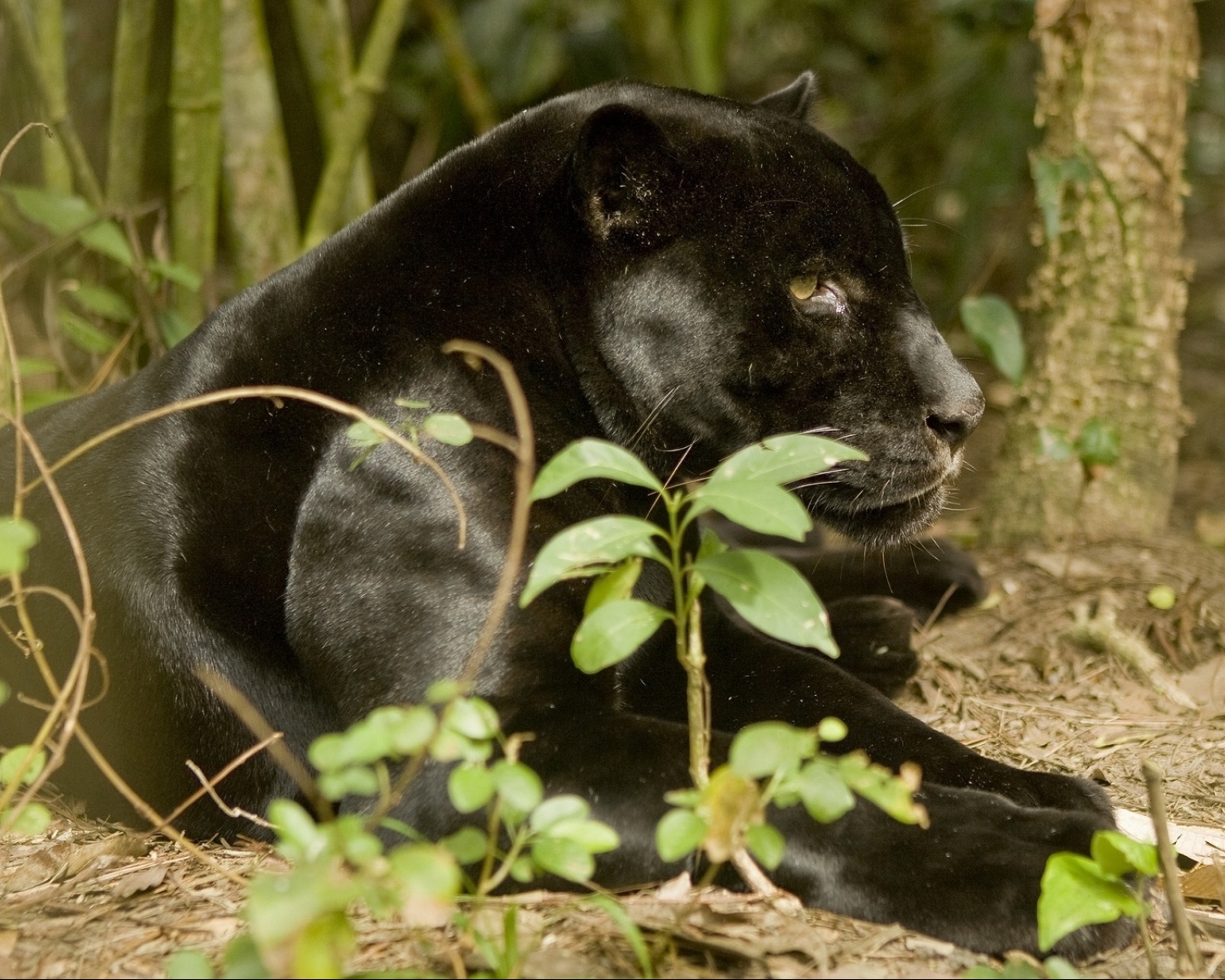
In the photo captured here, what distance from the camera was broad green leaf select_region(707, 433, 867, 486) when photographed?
141 centimetres

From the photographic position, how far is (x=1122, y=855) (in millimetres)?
1403

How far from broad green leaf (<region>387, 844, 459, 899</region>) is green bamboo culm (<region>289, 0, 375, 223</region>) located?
2.63 m

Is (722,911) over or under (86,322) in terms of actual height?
under

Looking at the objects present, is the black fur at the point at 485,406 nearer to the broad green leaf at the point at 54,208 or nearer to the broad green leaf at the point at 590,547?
the broad green leaf at the point at 590,547

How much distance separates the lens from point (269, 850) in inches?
72.1

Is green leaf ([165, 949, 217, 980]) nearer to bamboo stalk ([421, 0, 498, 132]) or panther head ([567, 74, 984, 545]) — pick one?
panther head ([567, 74, 984, 545])

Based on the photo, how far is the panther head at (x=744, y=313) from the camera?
1.88m

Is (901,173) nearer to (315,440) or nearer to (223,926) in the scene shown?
(315,440)

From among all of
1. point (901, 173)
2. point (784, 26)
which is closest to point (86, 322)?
point (901, 173)

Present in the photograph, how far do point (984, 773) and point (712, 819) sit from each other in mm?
710

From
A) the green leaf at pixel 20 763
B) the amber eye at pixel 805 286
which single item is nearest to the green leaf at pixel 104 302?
the green leaf at pixel 20 763

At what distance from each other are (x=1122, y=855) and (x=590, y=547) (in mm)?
667

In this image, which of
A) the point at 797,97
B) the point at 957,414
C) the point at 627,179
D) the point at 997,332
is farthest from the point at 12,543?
the point at 997,332

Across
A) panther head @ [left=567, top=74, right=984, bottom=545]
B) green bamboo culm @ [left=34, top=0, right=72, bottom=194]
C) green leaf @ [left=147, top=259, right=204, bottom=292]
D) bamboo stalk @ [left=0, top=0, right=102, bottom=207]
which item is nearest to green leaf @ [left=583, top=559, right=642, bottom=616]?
panther head @ [left=567, top=74, right=984, bottom=545]
